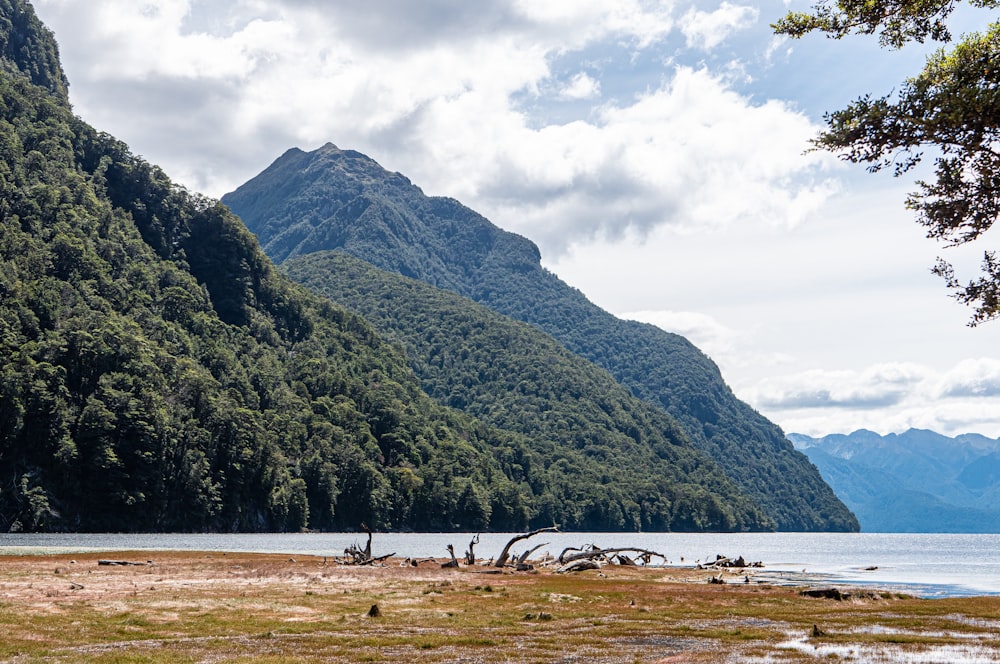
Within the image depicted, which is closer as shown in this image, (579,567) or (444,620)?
(444,620)

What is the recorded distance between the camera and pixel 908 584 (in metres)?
77.6

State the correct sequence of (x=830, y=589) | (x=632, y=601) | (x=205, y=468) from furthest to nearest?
(x=205, y=468)
(x=830, y=589)
(x=632, y=601)

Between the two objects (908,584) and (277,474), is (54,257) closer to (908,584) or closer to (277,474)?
(277,474)

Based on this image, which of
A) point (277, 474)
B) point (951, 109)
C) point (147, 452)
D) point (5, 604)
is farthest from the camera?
point (277, 474)

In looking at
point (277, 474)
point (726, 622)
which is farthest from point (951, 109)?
point (277, 474)

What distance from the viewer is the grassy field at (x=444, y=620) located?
27.6 meters

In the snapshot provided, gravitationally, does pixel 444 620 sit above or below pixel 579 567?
above

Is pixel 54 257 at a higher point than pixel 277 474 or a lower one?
higher

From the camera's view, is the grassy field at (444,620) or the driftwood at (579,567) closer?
the grassy field at (444,620)

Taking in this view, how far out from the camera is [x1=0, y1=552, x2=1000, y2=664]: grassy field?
2762 centimetres

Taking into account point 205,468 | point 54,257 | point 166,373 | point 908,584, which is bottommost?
point 908,584

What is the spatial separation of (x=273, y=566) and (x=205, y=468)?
102258 mm

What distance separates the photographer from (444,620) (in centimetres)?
3697

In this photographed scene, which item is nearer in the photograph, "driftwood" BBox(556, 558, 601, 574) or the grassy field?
the grassy field
